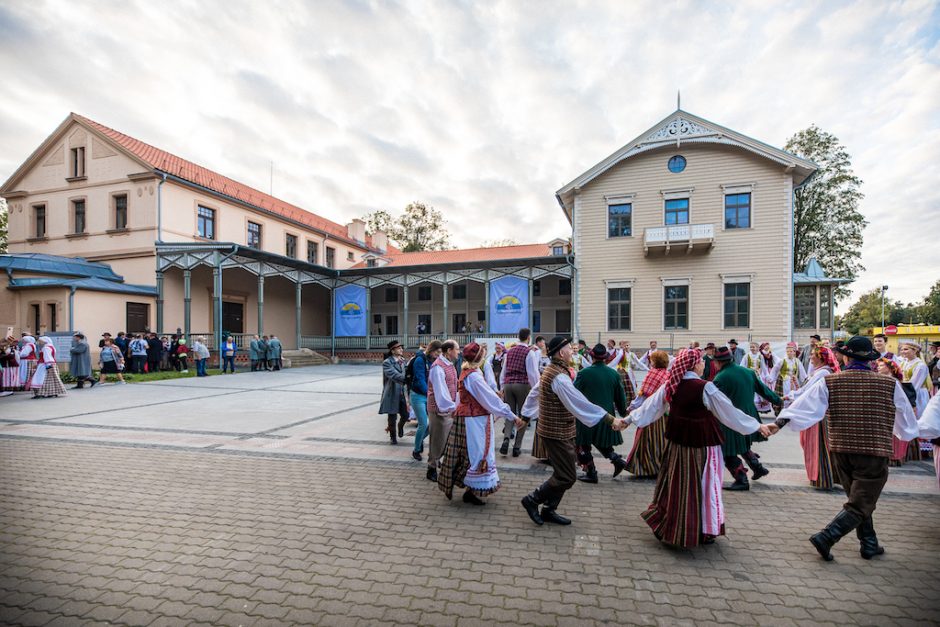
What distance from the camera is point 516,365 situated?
7348mm

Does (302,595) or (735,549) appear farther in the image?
(735,549)

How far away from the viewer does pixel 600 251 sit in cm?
2255

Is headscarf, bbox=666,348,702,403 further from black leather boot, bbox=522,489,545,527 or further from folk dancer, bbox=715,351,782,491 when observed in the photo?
folk dancer, bbox=715,351,782,491

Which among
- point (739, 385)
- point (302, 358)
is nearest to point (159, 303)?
point (302, 358)

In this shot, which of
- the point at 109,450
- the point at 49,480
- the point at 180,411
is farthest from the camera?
the point at 180,411

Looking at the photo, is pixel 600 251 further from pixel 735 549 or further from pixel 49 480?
pixel 49 480

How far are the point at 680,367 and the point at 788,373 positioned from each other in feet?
26.5

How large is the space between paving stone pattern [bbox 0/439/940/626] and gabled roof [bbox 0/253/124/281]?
2183 centimetres

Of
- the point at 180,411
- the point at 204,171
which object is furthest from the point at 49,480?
the point at 204,171

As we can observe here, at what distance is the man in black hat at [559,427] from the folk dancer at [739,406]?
208 cm

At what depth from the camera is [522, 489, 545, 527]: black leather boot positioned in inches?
168

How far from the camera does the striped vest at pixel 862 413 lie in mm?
3629

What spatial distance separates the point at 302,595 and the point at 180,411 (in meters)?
9.03

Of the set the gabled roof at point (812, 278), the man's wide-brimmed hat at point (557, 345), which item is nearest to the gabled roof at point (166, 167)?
the man's wide-brimmed hat at point (557, 345)
